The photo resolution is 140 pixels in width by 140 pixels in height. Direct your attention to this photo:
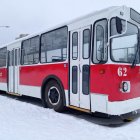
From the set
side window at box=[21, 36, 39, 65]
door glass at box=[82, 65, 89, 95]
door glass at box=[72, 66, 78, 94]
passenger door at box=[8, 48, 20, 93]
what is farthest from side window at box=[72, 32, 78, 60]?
passenger door at box=[8, 48, 20, 93]

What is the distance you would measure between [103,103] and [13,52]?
22.4 ft

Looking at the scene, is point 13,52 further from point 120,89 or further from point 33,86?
point 120,89

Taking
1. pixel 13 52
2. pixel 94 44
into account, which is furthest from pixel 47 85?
pixel 13 52

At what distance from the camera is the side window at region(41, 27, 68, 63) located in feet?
27.8

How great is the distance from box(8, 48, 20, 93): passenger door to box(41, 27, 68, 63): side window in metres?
2.61

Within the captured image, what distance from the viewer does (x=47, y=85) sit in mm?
9344

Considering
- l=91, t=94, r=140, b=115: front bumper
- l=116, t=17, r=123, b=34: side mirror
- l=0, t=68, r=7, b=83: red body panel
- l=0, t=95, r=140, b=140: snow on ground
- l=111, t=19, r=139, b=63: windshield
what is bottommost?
l=0, t=95, r=140, b=140: snow on ground

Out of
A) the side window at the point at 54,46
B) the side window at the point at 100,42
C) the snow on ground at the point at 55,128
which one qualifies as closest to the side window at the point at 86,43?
the side window at the point at 100,42

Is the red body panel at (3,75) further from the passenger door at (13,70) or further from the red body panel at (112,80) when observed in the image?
the red body panel at (112,80)

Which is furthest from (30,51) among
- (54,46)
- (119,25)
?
(119,25)

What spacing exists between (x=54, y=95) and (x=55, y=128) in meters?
2.56

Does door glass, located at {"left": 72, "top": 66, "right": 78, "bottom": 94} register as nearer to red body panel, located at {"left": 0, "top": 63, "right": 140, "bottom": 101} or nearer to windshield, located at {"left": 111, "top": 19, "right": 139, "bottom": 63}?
red body panel, located at {"left": 0, "top": 63, "right": 140, "bottom": 101}

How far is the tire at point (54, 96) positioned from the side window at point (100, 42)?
6.20 ft

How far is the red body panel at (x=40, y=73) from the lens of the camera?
8.33m
